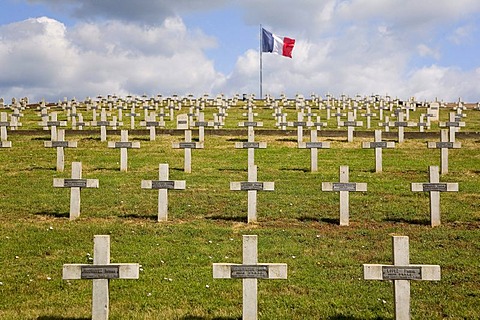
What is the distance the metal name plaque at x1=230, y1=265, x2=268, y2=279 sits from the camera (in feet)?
19.1

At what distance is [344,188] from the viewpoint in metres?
11.1

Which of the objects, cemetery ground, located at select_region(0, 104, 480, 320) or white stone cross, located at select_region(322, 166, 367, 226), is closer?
cemetery ground, located at select_region(0, 104, 480, 320)

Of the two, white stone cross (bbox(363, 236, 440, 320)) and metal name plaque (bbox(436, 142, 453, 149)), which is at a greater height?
metal name plaque (bbox(436, 142, 453, 149))

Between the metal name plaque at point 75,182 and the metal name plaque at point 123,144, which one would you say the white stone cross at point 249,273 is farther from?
the metal name plaque at point 123,144

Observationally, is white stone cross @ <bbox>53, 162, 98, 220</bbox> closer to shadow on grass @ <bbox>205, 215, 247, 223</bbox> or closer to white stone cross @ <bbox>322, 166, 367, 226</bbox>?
shadow on grass @ <bbox>205, 215, 247, 223</bbox>

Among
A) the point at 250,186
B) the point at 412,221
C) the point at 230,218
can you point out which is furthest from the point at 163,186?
the point at 412,221

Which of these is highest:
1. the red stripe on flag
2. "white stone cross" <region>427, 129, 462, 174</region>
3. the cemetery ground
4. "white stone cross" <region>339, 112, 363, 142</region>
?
the red stripe on flag

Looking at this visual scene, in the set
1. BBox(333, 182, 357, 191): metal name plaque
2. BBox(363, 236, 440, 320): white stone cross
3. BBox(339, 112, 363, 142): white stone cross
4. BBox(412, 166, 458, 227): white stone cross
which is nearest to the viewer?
BBox(363, 236, 440, 320): white stone cross

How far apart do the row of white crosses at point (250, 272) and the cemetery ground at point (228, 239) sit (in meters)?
0.49

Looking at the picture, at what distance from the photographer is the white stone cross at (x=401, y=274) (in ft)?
18.6

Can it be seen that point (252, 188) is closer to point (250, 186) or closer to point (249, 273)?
point (250, 186)

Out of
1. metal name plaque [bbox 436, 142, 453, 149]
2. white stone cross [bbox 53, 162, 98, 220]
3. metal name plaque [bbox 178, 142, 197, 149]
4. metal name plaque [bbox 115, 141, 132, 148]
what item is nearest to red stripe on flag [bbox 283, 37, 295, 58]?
metal name plaque [bbox 436, 142, 453, 149]

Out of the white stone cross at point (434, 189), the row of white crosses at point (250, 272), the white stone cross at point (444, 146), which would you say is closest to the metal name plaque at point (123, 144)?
the white stone cross at point (444, 146)

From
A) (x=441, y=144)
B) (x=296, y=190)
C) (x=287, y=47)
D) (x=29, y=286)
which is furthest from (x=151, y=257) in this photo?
(x=287, y=47)
